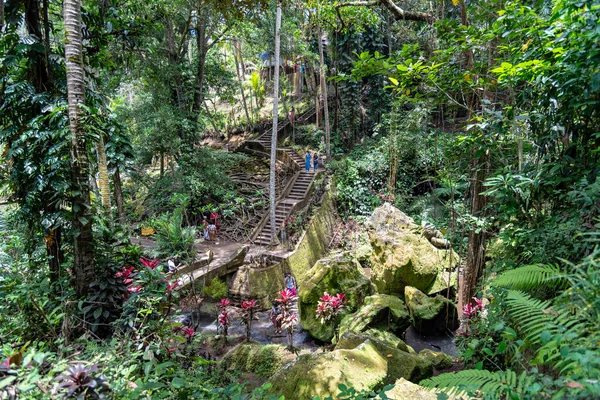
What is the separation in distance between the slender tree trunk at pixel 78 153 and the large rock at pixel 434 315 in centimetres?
579

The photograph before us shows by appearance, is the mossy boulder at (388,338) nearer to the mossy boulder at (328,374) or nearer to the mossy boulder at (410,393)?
the mossy boulder at (328,374)

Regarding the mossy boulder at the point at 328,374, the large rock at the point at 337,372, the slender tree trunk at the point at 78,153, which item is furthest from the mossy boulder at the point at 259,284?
the slender tree trunk at the point at 78,153

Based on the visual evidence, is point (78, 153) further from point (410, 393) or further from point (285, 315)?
point (285, 315)

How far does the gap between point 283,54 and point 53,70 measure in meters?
12.1

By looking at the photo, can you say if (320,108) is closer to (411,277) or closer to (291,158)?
(291,158)

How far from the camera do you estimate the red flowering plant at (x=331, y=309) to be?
20.0 ft

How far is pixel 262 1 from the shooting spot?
13.2 feet

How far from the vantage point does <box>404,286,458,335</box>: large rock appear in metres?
6.26

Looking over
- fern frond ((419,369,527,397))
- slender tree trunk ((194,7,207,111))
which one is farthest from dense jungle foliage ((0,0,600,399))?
slender tree trunk ((194,7,207,111))

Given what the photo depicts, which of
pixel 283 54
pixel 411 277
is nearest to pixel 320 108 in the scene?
pixel 283 54

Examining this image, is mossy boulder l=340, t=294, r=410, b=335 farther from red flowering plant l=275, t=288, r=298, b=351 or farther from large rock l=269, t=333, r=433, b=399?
large rock l=269, t=333, r=433, b=399

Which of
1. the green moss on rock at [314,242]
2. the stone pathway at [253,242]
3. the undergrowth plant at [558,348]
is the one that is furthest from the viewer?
the green moss on rock at [314,242]

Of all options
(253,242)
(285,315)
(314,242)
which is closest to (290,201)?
(314,242)

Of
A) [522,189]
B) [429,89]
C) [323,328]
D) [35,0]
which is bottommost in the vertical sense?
[323,328]
